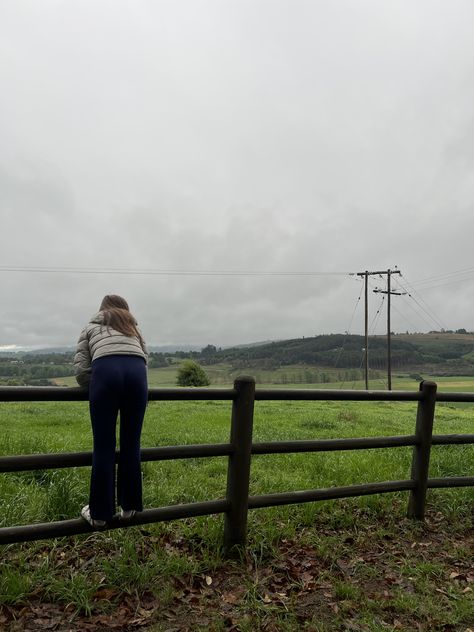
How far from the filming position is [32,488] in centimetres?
483

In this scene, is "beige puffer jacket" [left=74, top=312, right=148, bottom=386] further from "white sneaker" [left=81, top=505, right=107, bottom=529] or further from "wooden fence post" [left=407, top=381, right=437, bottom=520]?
"wooden fence post" [left=407, top=381, right=437, bottom=520]

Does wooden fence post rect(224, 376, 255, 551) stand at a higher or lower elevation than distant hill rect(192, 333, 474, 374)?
lower

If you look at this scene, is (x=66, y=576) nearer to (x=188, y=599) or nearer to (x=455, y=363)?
(x=188, y=599)

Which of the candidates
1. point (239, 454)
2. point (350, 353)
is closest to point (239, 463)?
point (239, 454)

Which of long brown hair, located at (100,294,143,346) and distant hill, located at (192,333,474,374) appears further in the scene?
distant hill, located at (192,333,474,374)

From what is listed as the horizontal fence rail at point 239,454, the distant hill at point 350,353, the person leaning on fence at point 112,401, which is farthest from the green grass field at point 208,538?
the distant hill at point 350,353

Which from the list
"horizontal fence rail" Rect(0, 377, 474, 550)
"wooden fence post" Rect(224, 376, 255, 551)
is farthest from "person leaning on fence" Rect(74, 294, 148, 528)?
"wooden fence post" Rect(224, 376, 255, 551)

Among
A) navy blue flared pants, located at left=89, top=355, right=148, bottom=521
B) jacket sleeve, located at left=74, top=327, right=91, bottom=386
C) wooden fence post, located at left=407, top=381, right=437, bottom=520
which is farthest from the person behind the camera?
wooden fence post, located at left=407, top=381, right=437, bottom=520

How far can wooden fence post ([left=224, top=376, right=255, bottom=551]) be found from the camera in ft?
12.2

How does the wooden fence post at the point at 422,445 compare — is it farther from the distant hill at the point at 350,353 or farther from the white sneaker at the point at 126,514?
the distant hill at the point at 350,353

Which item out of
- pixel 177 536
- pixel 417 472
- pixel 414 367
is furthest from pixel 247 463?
pixel 414 367

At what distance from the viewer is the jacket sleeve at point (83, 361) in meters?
3.25

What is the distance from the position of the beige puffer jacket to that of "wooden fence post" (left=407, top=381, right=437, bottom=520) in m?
2.94

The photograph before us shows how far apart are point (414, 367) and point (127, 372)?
93.3 m
